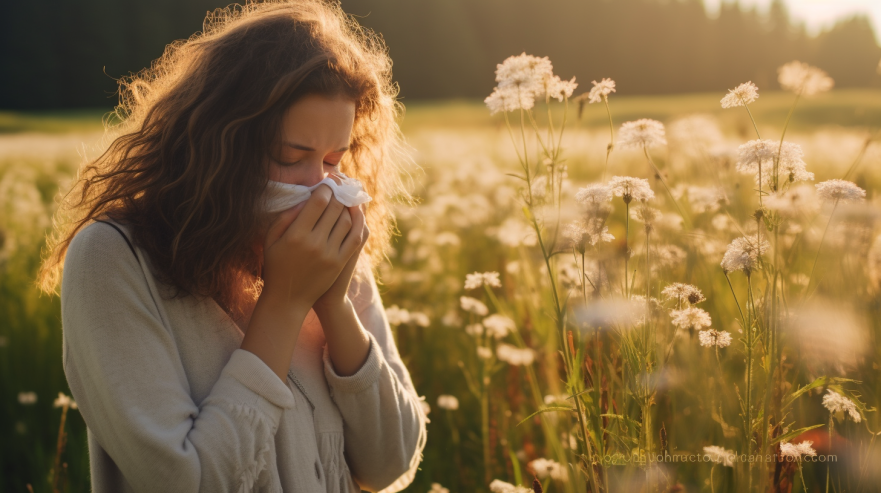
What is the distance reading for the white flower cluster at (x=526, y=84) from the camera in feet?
4.08

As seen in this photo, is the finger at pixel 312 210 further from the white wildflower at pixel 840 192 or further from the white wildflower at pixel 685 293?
the white wildflower at pixel 840 192

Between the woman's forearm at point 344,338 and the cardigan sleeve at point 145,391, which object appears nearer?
the cardigan sleeve at point 145,391

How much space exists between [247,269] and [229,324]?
17 centimetres

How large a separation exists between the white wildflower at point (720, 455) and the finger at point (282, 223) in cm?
105

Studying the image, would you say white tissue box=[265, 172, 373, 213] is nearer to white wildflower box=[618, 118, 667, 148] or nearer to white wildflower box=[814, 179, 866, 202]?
white wildflower box=[618, 118, 667, 148]

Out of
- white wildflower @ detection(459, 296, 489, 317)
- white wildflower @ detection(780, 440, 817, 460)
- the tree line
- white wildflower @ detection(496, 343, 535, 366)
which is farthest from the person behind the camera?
the tree line

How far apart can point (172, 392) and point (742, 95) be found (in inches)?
49.7

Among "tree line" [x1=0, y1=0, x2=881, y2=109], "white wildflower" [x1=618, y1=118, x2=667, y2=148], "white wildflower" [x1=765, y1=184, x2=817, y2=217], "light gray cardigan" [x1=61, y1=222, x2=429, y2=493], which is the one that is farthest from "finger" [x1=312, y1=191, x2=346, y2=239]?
"tree line" [x1=0, y1=0, x2=881, y2=109]

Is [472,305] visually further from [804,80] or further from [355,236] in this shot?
[804,80]

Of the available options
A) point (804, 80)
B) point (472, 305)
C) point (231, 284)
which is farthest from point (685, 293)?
point (472, 305)

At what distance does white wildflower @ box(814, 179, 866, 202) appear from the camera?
105cm

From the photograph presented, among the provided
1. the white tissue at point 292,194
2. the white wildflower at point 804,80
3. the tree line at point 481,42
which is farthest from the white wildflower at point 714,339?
the tree line at point 481,42

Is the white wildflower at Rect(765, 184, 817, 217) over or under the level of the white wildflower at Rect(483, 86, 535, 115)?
under

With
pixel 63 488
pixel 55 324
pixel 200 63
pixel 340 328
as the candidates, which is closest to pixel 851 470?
pixel 340 328
